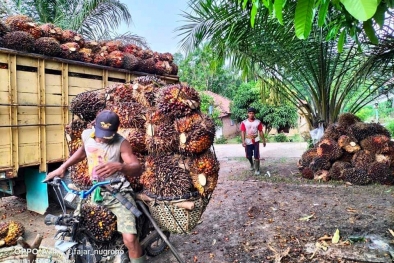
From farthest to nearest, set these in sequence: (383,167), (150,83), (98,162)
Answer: (383,167) < (150,83) < (98,162)

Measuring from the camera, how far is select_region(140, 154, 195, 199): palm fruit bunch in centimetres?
253

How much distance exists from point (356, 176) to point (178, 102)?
528 centimetres

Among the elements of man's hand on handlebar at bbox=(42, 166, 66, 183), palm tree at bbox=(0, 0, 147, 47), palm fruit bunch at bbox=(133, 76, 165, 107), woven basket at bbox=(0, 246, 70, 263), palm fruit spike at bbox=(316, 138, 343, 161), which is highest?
palm tree at bbox=(0, 0, 147, 47)

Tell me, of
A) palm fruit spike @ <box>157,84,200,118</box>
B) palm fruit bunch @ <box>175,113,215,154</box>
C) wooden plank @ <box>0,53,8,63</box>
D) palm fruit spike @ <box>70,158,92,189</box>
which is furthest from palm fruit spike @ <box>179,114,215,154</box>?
wooden plank @ <box>0,53,8,63</box>

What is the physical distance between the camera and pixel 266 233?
380 cm

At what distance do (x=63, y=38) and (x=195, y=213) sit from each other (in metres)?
4.07

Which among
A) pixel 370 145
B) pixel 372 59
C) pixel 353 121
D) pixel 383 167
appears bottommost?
pixel 383 167

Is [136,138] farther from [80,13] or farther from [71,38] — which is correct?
[80,13]

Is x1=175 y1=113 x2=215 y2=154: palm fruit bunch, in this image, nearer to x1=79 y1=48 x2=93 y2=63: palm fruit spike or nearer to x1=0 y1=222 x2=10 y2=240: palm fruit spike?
x1=0 y1=222 x2=10 y2=240: palm fruit spike

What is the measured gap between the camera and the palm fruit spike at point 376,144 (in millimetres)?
6449

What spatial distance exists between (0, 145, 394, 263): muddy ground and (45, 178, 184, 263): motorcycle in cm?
57

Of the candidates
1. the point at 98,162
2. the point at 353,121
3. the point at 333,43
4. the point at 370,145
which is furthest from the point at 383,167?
the point at 98,162

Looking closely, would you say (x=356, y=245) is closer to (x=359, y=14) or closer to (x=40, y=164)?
(x=359, y=14)

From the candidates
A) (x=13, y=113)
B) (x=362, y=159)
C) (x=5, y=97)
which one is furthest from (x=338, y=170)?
(x=5, y=97)
